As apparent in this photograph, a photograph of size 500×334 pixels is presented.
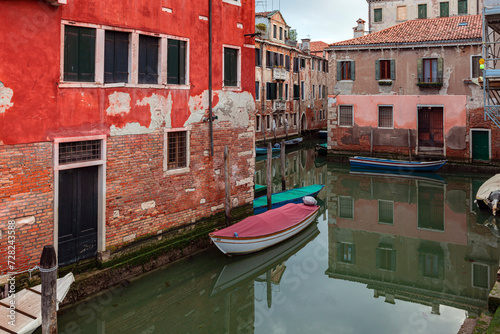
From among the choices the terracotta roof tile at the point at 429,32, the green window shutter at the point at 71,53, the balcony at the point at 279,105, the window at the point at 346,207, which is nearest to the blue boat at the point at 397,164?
the window at the point at 346,207

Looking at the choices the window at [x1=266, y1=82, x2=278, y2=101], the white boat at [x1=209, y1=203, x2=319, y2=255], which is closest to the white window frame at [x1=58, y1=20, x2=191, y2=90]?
the white boat at [x1=209, y1=203, x2=319, y2=255]

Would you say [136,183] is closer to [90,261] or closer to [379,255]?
[90,261]

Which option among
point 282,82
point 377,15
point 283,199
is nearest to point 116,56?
point 283,199

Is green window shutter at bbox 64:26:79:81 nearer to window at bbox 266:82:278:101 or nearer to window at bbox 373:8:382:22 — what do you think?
window at bbox 266:82:278:101

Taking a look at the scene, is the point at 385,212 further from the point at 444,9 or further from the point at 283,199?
the point at 444,9

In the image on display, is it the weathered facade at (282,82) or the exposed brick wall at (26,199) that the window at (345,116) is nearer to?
the weathered facade at (282,82)

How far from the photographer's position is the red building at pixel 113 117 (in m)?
6.68

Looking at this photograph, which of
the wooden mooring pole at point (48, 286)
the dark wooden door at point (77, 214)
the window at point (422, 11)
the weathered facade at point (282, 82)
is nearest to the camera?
the wooden mooring pole at point (48, 286)

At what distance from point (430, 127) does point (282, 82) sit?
13.8 m

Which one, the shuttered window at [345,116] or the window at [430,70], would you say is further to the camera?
the shuttered window at [345,116]

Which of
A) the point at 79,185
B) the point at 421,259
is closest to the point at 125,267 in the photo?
the point at 79,185

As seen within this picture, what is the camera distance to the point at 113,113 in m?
8.01

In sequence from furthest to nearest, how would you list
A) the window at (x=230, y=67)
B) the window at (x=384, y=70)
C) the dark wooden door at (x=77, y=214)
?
the window at (x=384, y=70)
the window at (x=230, y=67)
the dark wooden door at (x=77, y=214)

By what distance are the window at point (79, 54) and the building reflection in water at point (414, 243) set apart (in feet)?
21.5
